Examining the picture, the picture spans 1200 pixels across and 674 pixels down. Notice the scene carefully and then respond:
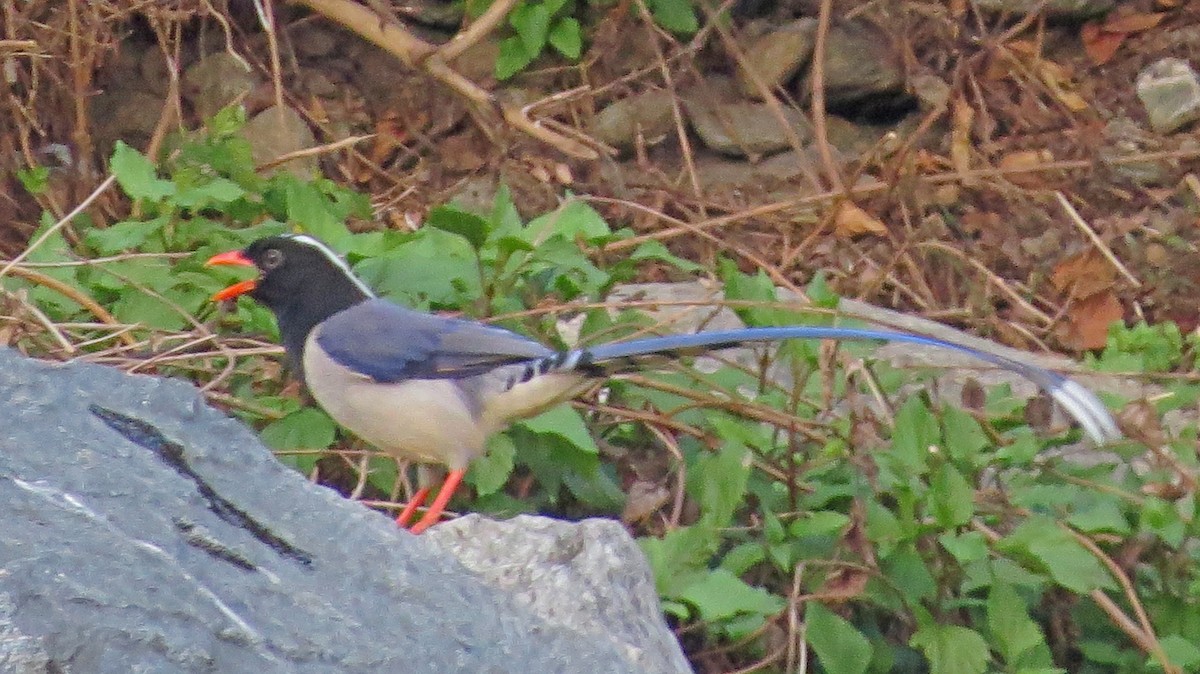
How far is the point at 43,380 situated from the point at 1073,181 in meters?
5.96

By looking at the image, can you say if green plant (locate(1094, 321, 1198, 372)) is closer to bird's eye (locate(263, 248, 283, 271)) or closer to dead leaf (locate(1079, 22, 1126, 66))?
dead leaf (locate(1079, 22, 1126, 66))

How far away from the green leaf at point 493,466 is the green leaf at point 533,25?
387 centimetres

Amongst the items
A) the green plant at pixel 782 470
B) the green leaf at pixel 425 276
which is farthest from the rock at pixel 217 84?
the green leaf at pixel 425 276

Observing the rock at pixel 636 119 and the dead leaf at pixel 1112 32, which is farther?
the dead leaf at pixel 1112 32

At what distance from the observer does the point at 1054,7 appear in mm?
8656

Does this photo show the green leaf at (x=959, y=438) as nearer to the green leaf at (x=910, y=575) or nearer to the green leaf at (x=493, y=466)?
the green leaf at (x=910, y=575)

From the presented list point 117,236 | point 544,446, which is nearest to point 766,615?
point 544,446

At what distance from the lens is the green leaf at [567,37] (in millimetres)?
8203

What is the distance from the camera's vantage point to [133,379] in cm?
320

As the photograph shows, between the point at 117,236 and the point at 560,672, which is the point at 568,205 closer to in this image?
the point at 117,236

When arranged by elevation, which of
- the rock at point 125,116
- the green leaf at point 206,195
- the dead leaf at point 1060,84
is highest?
the green leaf at point 206,195

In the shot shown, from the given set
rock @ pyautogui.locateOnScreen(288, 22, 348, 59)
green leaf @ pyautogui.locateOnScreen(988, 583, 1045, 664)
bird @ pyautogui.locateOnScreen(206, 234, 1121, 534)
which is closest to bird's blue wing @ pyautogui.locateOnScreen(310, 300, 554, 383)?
bird @ pyautogui.locateOnScreen(206, 234, 1121, 534)

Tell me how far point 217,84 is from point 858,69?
2.87m

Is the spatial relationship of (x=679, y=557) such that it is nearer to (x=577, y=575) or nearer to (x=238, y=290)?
(x=577, y=575)
